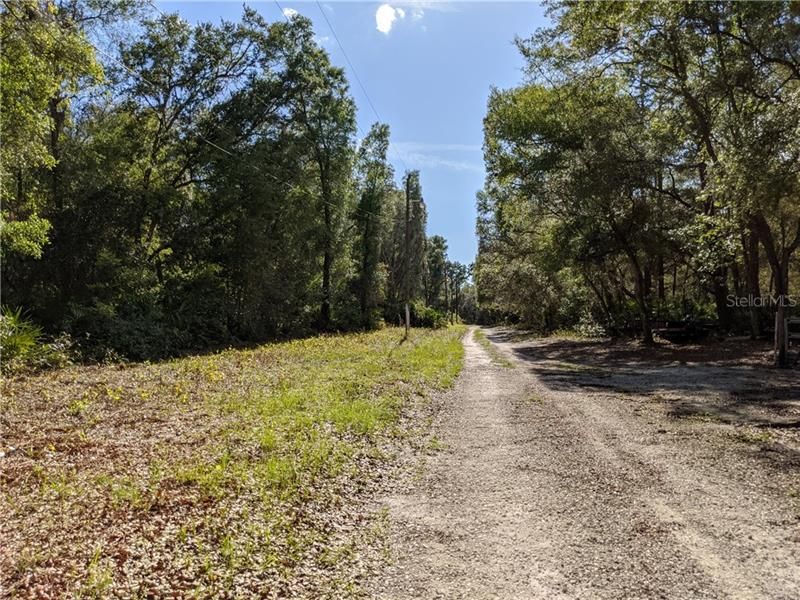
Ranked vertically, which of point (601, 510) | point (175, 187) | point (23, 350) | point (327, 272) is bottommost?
point (601, 510)

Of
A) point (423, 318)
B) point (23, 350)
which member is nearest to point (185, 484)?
point (23, 350)

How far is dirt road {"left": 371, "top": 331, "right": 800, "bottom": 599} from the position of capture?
3.17 metres

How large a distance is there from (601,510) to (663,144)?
18824 millimetres

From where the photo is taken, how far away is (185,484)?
4.57m

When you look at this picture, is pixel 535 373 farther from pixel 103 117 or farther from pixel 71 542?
pixel 103 117

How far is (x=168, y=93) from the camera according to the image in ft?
73.2

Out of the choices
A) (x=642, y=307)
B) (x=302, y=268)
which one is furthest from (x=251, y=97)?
(x=642, y=307)

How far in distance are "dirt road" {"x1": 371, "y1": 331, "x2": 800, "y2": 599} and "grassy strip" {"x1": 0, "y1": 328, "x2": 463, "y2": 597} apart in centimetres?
74

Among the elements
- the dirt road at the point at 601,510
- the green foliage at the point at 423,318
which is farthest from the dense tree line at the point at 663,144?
the green foliage at the point at 423,318

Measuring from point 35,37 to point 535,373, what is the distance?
13314mm

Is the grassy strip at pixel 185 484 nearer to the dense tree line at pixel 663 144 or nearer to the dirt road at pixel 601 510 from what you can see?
the dirt road at pixel 601 510

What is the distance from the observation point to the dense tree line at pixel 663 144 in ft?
39.2

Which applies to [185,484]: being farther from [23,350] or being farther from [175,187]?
[175,187]

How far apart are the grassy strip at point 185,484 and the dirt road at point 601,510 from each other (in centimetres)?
74
